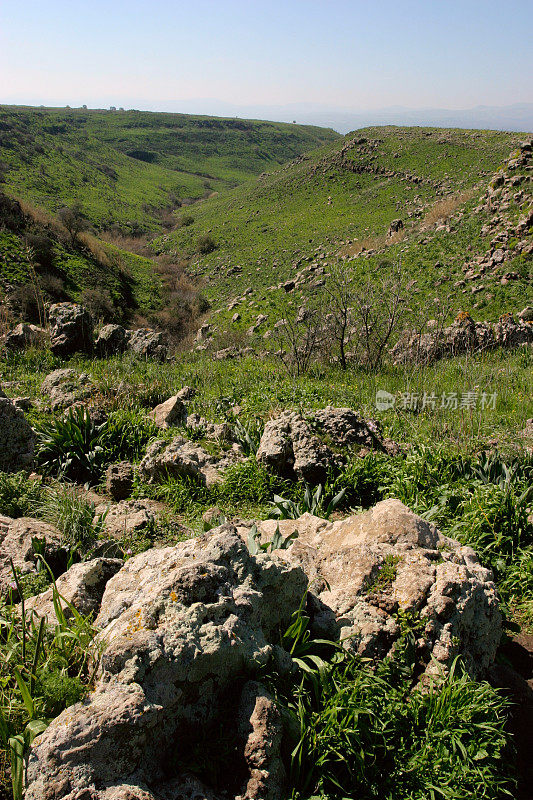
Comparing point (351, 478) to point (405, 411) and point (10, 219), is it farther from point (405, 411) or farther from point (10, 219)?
point (10, 219)

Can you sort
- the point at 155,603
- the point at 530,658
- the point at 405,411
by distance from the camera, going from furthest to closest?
the point at 405,411 → the point at 530,658 → the point at 155,603

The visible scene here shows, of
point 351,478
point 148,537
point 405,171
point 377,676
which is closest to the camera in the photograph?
point 377,676

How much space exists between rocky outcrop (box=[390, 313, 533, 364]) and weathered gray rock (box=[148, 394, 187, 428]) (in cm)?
650

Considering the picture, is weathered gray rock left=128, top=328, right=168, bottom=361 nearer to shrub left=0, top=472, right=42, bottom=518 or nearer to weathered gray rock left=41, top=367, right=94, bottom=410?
weathered gray rock left=41, top=367, right=94, bottom=410

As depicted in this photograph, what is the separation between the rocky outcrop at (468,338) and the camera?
11.3 m

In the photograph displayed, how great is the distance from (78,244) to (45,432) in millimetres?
24526

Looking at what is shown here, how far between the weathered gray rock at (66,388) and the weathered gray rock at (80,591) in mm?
3922

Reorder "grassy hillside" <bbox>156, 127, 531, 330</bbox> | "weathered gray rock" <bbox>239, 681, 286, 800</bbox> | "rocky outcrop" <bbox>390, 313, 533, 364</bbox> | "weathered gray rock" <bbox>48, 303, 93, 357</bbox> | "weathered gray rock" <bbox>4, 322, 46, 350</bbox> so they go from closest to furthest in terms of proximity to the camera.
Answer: "weathered gray rock" <bbox>239, 681, 286, 800</bbox>, "weathered gray rock" <bbox>4, 322, 46, 350</bbox>, "weathered gray rock" <bbox>48, 303, 93, 357</bbox>, "rocky outcrop" <bbox>390, 313, 533, 364</bbox>, "grassy hillside" <bbox>156, 127, 531, 330</bbox>

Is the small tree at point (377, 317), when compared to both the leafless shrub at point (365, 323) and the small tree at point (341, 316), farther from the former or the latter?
the small tree at point (341, 316)

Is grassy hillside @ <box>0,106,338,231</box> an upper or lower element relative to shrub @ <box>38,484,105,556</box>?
upper

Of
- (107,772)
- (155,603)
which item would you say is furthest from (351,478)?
(107,772)

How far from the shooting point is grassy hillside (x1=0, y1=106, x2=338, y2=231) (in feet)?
141

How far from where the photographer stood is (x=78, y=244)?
2658 centimetres

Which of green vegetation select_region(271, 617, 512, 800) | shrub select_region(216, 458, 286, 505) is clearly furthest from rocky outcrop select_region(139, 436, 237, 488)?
green vegetation select_region(271, 617, 512, 800)
